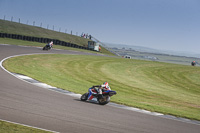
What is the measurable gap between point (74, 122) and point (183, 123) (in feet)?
16.9

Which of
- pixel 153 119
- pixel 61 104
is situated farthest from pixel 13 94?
pixel 153 119

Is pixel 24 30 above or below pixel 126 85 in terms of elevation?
above

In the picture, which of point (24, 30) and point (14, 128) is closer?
point (14, 128)

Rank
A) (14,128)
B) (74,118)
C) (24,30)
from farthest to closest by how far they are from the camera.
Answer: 1. (24,30)
2. (74,118)
3. (14,128)

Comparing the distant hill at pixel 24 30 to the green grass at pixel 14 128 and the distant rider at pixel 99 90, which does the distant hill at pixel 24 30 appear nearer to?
the distant rider at pixel 99 90

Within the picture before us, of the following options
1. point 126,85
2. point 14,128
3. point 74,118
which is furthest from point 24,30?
point 14,128

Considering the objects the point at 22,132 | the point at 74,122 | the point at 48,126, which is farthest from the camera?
the point at 74,122

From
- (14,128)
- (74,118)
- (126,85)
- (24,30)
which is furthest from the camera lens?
(24,30)

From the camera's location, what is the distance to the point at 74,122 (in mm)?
8867

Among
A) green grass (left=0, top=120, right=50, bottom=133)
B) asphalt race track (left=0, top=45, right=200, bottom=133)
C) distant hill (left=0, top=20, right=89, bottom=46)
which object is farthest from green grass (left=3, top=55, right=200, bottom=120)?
distant hill (left=0, top=20, right=89, bottom=46)

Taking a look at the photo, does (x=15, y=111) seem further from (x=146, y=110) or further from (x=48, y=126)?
(x=146, y=110)

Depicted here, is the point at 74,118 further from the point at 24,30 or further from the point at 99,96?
the point at 24,30

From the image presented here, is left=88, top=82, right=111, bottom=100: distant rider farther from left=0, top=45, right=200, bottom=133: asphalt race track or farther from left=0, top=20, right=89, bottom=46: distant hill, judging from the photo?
left=0, top=20, right=89, bottom=46: distant hill

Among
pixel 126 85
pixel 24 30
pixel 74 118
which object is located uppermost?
pixel 24 30
